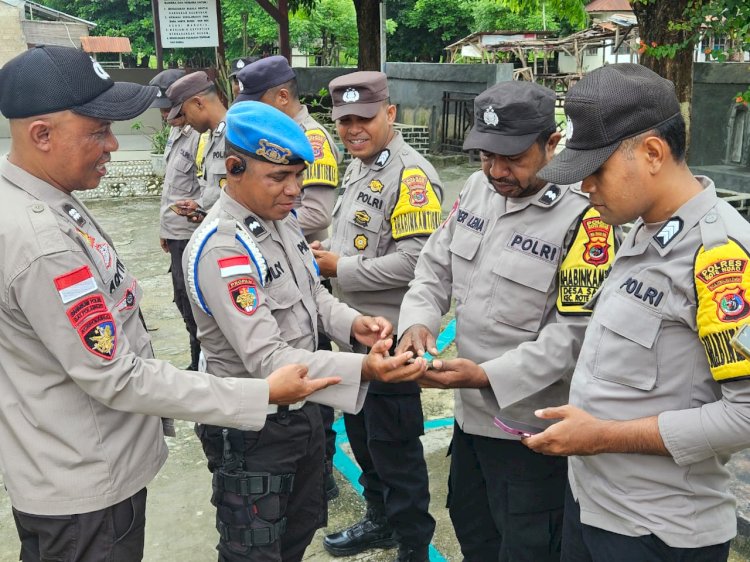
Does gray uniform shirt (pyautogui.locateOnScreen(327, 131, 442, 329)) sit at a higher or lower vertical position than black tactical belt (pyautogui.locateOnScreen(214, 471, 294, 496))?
higher

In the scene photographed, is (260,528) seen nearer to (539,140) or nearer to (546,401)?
(546,401)

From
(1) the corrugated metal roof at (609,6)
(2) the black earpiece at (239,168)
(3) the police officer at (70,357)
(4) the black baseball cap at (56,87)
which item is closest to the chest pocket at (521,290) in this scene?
(3) the police officer at (70,357)

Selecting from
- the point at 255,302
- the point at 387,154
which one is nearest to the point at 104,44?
the point at 387,154

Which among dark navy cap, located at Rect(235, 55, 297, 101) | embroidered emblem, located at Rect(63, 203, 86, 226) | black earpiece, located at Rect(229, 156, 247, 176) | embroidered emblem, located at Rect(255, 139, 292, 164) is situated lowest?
embroidered emblem, located at Rect(63, 203, 86, 226)

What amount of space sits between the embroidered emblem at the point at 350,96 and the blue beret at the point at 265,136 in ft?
3.45

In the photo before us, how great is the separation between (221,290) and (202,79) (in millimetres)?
3433

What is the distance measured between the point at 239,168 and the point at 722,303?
1.57 m

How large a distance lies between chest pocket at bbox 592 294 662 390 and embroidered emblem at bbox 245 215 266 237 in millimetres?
1176

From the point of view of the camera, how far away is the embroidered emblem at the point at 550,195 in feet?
8.15

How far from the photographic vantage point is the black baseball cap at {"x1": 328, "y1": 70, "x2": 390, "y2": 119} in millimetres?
3449

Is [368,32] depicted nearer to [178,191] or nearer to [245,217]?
[178,191]

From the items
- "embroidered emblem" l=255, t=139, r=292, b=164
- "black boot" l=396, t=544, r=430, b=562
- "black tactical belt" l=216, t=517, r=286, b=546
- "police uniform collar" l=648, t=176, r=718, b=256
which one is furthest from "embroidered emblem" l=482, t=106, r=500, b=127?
"black boot" l=396, t=544, r=430, b=562

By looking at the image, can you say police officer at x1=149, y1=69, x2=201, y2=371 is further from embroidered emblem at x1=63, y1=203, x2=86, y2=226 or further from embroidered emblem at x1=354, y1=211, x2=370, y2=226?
embroidered emblem at x1=63, y1=203, x2=86, y2=226

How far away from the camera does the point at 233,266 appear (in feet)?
7.63
